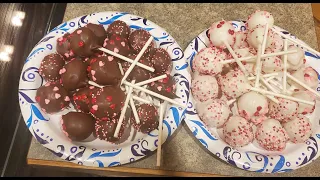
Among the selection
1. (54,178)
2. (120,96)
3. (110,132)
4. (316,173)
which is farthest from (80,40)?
(316,173)

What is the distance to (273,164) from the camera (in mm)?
1225

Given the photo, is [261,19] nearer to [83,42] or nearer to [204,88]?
[204,88]

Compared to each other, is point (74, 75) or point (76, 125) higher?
point (74, 75)

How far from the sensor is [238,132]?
1.23 m

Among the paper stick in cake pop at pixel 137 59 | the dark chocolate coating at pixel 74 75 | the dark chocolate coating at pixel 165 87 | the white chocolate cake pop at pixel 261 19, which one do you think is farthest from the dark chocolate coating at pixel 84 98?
the white chocolate cake pop at pixel 261 19

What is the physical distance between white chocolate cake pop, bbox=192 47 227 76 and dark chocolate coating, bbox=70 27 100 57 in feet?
1.42

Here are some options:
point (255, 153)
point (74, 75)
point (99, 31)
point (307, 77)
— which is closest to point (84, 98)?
point (74, 75)

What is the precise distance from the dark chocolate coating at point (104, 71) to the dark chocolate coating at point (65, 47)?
0.46ft

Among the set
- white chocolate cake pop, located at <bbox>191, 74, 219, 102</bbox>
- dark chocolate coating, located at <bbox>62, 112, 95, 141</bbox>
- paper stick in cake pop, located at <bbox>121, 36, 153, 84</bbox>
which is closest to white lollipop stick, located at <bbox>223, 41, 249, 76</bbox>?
white chocolate cake pop, located at <bbox>191, 74, 219, 102</bbox>

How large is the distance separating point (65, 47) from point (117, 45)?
225 mm

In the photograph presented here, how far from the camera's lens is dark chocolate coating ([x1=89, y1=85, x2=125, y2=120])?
3.83 feet

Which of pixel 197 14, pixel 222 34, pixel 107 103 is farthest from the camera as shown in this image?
pixel 197 14

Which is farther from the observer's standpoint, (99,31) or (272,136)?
(99,31)

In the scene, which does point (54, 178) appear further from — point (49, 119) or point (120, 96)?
point (120, 96)
